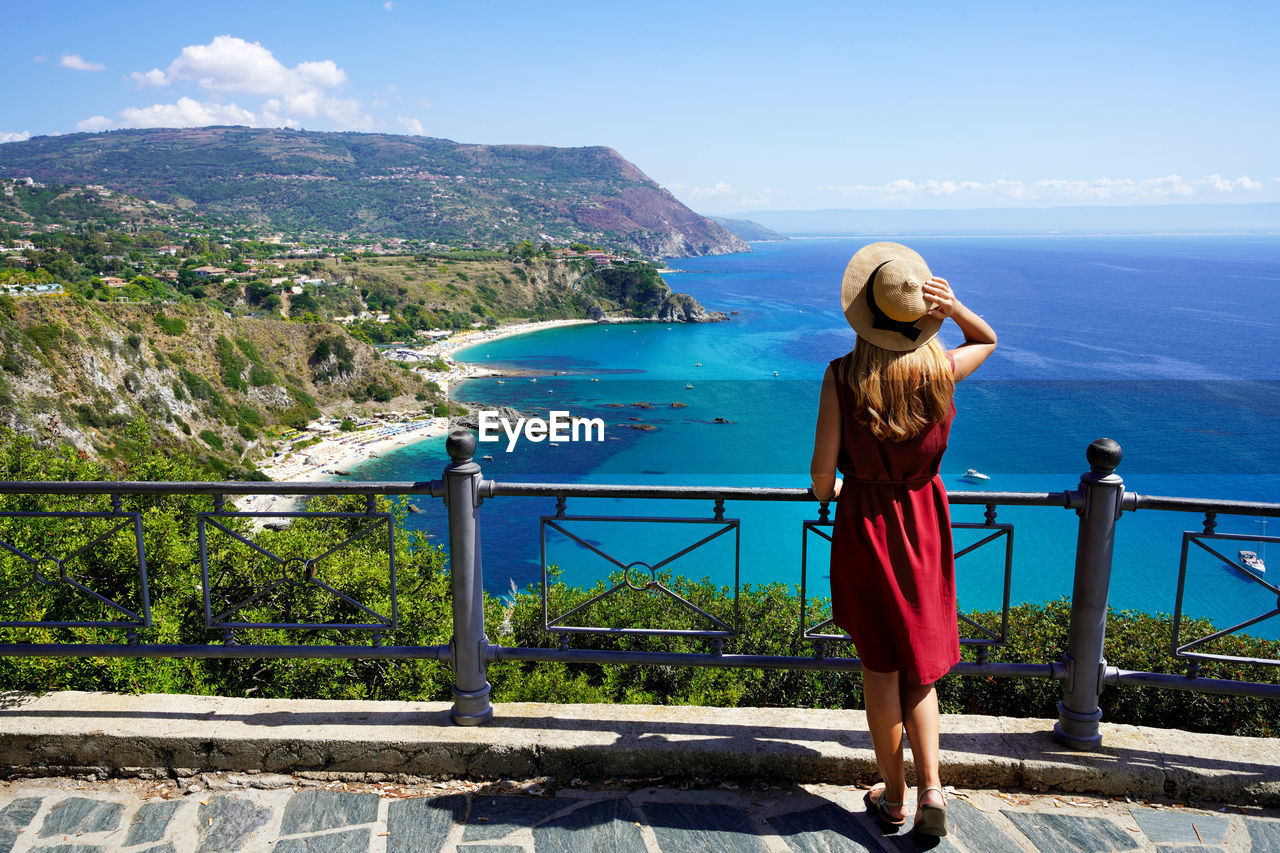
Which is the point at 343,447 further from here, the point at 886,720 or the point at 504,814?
the point at 886,720

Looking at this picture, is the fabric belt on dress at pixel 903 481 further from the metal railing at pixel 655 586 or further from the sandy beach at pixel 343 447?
the sandy beach at pixel 343 447

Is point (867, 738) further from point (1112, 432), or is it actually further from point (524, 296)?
point (524, 296)

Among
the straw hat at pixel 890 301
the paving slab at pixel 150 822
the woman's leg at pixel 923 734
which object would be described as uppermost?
the straw hat at pixel 890 301

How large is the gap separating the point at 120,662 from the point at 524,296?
115m

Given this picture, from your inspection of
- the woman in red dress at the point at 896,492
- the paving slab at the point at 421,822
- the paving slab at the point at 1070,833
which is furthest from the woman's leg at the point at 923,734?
the paving slab at the point at 421,822

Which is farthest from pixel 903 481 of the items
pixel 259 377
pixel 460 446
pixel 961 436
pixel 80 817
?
pixel 259 377

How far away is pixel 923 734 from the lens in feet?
7.07

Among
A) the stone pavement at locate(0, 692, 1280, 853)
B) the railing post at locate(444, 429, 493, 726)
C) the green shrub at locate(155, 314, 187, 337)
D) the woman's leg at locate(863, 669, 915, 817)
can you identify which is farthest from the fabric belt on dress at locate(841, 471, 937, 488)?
the green shrub at locate(155, 314, 187, 337)

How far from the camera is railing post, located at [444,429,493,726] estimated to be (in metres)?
2.59

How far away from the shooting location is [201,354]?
2215 inches

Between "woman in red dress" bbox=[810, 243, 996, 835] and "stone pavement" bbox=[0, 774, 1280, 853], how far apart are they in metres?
0.28

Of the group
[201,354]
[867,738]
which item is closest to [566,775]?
[867,738]

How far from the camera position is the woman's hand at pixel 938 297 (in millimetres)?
1984

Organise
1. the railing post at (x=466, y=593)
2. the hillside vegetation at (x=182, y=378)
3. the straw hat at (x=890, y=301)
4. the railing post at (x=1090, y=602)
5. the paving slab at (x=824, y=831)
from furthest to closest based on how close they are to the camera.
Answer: the hillside vegetation at (x=182, y=378)
the railing post at (x=466, y=593)
the railing post at (x=1090, y=602)
the paving slab at (x=824, y=831)
the straw hat at (x=890, y=301)
